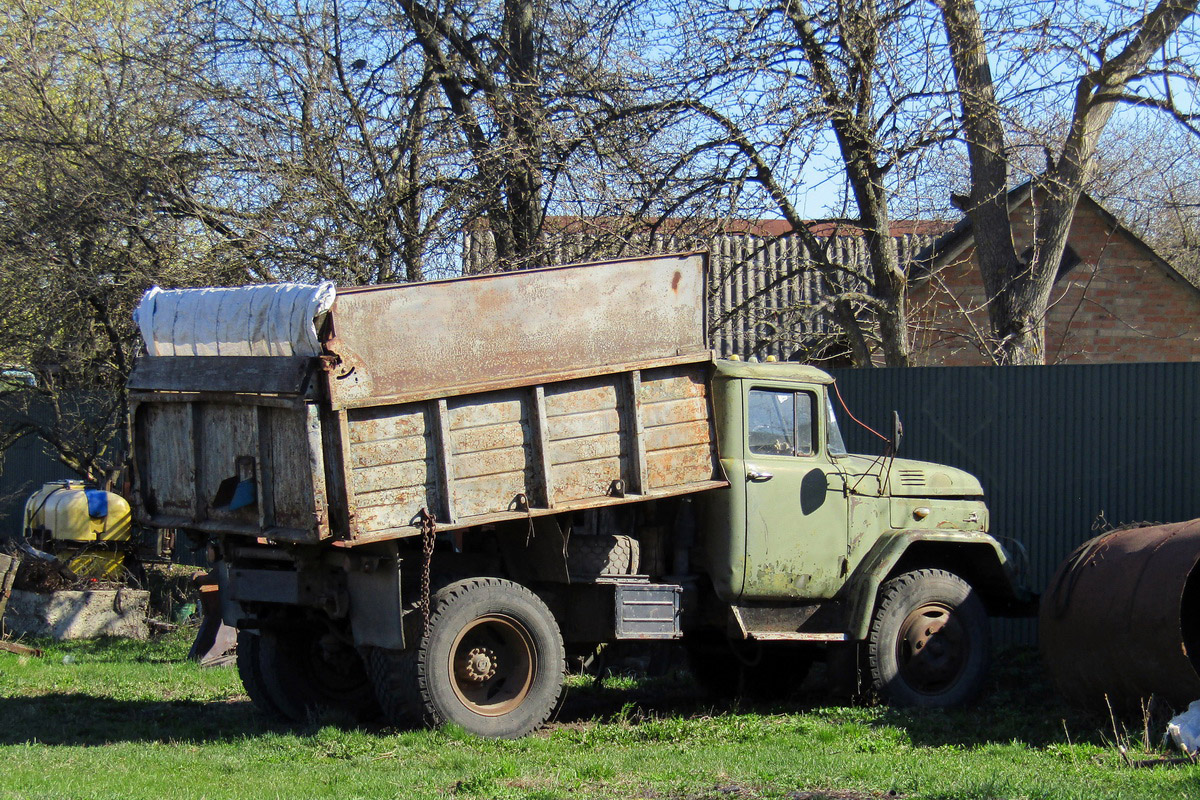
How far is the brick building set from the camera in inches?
682

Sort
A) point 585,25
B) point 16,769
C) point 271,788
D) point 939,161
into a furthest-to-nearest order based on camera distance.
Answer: point 585,25 < point 939,161 < point 16,769 < point 271,788

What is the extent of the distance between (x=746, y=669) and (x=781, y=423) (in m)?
2.19

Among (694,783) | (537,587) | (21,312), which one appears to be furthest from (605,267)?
(21,312)

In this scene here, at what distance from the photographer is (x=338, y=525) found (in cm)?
679

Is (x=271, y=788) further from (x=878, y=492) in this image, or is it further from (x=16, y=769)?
(x=878, y=492)

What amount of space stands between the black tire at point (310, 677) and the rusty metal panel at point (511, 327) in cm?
222

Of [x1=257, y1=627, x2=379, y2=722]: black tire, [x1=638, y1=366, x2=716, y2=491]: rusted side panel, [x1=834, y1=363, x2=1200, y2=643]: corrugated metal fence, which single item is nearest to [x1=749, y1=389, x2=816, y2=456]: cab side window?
[x1=638, y1=366, x2=716, y2=491]: rusted side panel

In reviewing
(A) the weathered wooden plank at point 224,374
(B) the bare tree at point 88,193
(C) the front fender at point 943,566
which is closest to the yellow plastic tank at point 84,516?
(B) the bare tree at point 88,193

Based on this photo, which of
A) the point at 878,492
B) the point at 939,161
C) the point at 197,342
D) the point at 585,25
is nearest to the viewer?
the point at 197,342

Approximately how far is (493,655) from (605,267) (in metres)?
2.52

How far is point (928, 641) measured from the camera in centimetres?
865

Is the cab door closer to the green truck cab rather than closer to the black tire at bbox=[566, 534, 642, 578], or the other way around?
the green truck cab

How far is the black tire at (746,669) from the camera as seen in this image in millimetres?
9250

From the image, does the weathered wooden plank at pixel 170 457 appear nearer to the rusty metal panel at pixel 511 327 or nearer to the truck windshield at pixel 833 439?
the rusty metal panel at pixel 511 327
